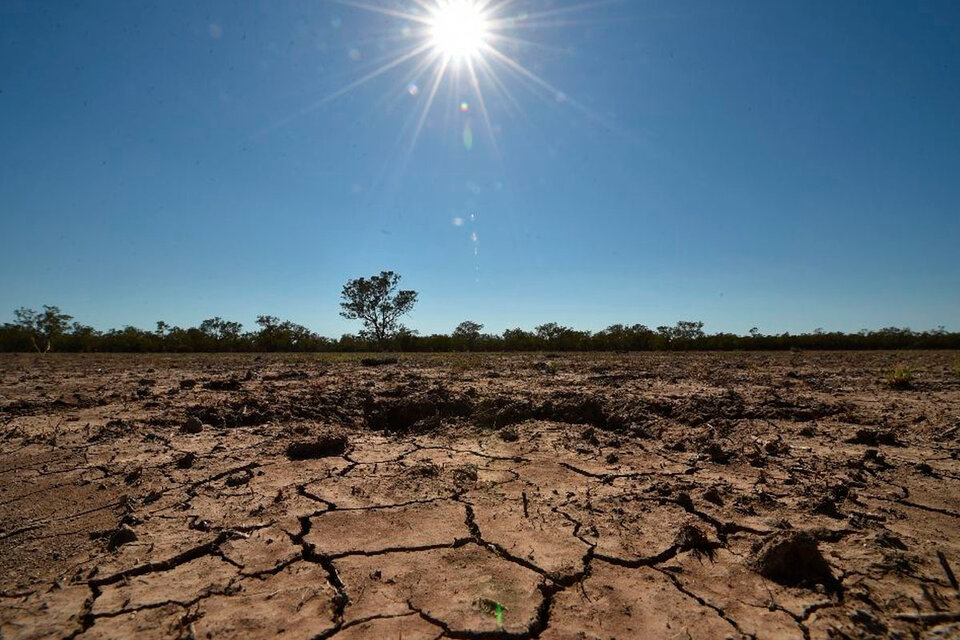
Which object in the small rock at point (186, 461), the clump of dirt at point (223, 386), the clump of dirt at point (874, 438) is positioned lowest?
the small rock at point (186, 461)

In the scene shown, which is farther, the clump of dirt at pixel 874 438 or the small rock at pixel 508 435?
the small rock at pixel 508 435

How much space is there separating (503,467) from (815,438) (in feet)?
8.49

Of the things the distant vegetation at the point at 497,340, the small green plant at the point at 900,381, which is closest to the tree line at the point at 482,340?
the distant vegetation at the point at 497,340

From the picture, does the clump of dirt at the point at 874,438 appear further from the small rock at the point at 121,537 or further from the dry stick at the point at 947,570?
the small rock at the point at 121,537

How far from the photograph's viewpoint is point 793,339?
74.7 ft

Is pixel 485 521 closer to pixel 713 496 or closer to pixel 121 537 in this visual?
pixel 713 496

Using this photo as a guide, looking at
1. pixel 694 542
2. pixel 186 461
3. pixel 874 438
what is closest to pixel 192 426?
pixel 186 461

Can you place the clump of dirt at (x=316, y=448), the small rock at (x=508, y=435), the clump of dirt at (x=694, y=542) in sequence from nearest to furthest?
the clump of dirt at (x=694, y=542) < the clump of dirt at (x=316, y=448) < the small rock at (x=508, y=435)

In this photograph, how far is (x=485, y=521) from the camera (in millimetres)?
2309

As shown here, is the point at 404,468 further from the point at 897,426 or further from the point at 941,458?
the point at 897,426

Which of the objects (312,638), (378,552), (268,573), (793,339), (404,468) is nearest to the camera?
(312,638)

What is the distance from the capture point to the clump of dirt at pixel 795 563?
1.72 meters

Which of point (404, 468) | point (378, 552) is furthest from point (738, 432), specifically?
point (378, 552)

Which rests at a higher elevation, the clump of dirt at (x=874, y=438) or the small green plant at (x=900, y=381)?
the small green plant at (x=900, y=381)
